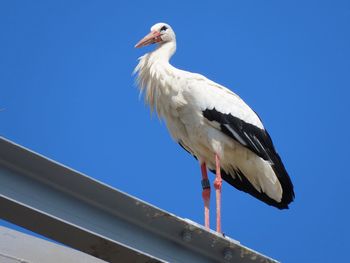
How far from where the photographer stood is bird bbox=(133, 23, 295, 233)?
836 cm

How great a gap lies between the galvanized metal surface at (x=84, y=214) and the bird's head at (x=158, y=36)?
595 centimetres

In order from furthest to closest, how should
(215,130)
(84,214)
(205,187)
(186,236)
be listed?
1. (205,187)
2. (215,130)
3. (186,236)
4. (84,214)

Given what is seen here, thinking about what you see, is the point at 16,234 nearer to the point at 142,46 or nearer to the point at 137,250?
the point at 137,250

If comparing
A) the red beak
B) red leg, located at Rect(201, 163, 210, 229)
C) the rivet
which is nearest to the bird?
red leg, located at Rect(201, 163, 210, 229)

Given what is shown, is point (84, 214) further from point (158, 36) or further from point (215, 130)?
point (158, 36)

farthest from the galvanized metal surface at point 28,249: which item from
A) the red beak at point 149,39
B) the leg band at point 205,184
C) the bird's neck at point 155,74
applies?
the red beak at point 149,39

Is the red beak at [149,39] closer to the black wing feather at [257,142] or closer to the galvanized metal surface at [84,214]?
the black wing feather at [257,142]

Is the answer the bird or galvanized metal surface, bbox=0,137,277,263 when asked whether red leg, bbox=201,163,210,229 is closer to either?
the bird

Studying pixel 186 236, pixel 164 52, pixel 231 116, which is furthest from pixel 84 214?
pixel 164 52

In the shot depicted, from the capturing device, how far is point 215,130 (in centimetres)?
841

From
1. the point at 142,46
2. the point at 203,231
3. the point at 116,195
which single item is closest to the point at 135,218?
the point at 116,195

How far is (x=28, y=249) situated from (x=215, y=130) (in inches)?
207

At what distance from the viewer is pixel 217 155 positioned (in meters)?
8.41

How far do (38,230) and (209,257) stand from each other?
3.09 ft
